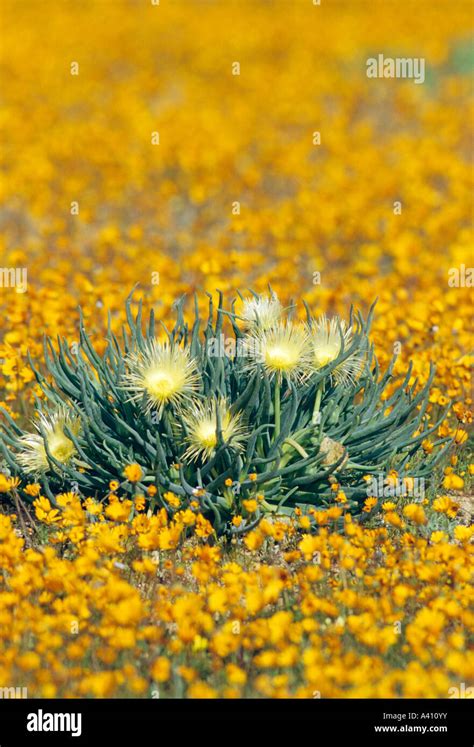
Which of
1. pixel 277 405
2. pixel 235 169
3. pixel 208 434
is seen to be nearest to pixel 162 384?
pixel 208 434

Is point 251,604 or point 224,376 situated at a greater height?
point 224,376

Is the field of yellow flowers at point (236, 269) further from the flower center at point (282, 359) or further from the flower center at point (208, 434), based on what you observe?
the flower center at point (282, 359)

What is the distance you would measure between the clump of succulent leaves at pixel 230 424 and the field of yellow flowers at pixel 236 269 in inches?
6.8

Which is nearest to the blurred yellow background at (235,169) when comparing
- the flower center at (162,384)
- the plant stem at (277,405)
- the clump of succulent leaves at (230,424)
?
the clump of succulent leaves at (230,424)

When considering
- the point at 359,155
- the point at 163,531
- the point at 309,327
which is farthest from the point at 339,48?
the point at 163,531

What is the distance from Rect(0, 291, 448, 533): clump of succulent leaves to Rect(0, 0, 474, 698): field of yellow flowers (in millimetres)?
173

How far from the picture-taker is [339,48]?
61.9 feet

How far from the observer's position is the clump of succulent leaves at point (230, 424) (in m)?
5.32

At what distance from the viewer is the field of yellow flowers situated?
14.6ft

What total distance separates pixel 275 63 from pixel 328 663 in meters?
15.8

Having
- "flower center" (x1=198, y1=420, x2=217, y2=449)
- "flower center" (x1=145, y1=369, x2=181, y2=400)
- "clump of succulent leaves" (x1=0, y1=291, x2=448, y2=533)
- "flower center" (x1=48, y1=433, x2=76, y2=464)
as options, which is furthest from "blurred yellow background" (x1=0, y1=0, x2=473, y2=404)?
"flower center" (x1=198, y1=420, x2=217, y2=449)

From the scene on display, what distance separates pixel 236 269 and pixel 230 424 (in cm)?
458

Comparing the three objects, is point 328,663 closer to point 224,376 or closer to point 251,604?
point 251,604

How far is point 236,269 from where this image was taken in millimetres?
9688
